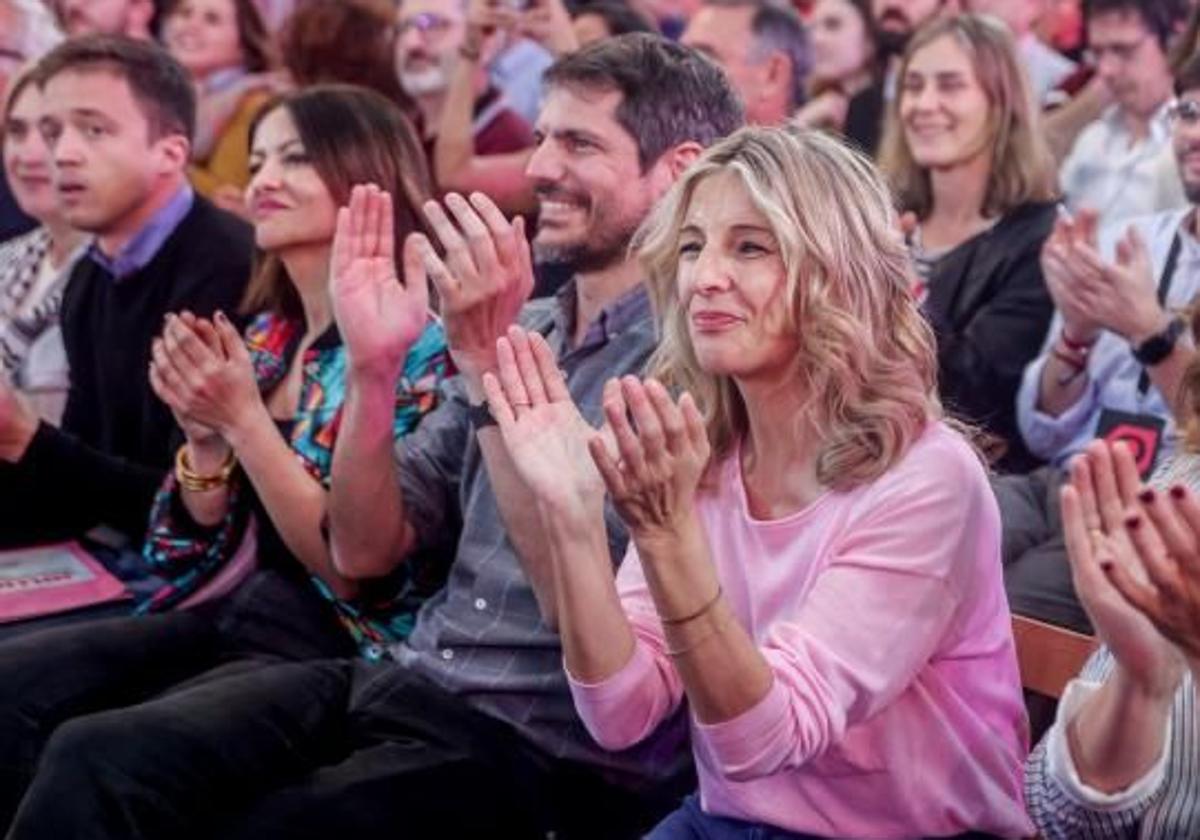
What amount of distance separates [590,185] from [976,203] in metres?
1.22

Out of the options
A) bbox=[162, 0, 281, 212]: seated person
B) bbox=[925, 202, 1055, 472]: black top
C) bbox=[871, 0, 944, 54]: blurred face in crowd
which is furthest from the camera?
bbox=[871, 0, 944, 54]: blurred face in crowd

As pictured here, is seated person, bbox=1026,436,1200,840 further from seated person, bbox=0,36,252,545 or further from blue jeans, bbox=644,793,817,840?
seated person, bbox=0,36,252,545

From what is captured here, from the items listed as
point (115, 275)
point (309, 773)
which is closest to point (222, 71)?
point (115, 275)

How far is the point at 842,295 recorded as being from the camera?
1.85 metres

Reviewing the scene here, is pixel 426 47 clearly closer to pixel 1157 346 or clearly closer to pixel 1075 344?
pixel 1075 344

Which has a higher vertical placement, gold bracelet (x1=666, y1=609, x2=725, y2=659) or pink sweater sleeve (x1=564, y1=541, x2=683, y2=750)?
gold bracelet (x1=666, y1=609, x2=725, y2=659)

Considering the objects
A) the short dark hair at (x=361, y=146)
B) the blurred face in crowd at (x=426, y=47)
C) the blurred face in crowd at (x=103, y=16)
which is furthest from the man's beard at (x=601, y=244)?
the blurred face in crowd at (x=103, y=16)

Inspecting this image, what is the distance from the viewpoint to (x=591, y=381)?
7.66 feet

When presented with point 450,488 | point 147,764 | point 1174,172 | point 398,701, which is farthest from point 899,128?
point 147,764

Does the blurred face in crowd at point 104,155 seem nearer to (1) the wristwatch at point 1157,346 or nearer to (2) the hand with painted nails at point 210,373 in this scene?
(2) the hand with painted nails at point 210,373

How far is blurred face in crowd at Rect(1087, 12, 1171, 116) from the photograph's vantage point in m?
3.92

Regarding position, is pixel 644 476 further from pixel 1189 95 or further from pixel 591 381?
pixel 1189 95

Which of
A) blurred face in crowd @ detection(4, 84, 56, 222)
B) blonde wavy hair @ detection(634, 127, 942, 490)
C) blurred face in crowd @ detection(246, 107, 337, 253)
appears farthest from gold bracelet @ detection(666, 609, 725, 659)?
blurred face in crowd @ detection(4, 84, 56, 222)

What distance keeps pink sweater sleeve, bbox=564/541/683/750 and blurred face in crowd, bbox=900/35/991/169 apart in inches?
69.3
